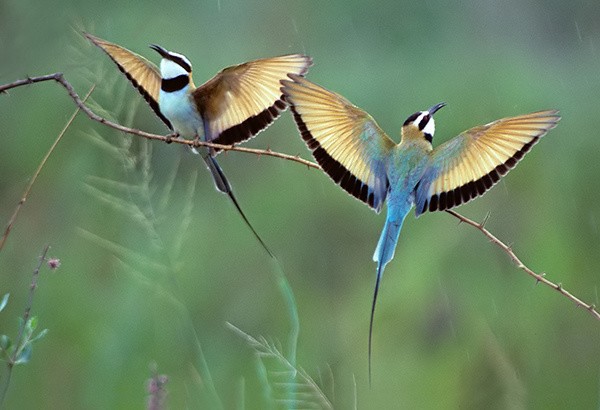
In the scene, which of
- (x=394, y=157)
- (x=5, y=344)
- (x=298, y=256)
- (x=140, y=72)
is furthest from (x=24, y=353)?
(x=298, y=256)

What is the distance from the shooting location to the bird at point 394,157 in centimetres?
63

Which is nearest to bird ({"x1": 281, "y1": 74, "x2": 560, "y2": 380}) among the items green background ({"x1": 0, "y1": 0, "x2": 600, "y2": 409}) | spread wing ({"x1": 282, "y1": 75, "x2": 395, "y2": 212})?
spread wing ({"x1": 282, "y1": 75, "x2": 395, "y2": 212})

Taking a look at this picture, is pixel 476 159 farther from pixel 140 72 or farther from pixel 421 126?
pixel 140 72

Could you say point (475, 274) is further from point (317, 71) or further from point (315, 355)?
point (317, 71)

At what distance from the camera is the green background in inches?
69.1

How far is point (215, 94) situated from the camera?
0.80 meters

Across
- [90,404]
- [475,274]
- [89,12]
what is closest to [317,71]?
[89,12]

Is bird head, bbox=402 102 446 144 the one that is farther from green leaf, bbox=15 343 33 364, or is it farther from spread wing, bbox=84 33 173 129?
green leaf, bbox=15 343 33 364

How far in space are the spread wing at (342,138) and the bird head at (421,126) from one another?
0.06 meters

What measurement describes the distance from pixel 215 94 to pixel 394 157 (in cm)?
18

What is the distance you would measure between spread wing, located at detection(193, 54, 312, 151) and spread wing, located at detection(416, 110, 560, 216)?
0.12 metres

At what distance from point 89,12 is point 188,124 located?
196 centimetres

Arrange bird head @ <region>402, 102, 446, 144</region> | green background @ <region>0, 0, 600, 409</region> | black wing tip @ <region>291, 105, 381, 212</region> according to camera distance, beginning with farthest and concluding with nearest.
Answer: green background @ <region>0, 0, 600, 409</region>
bird head @ <region>402, 102, 446, 144</region>
black wing tip @ <region>291, 105, 381, 212</region>

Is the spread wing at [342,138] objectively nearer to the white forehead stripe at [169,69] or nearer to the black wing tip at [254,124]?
the black wing tip at [254,124]
